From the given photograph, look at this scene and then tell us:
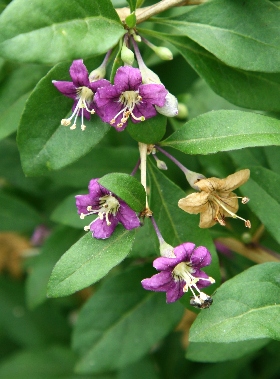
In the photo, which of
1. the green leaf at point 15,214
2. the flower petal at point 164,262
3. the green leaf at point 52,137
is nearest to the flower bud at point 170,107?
the green leaf at point 52,137

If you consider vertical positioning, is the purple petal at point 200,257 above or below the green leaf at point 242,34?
below

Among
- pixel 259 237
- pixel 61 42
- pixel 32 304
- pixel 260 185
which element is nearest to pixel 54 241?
pixel 32 304

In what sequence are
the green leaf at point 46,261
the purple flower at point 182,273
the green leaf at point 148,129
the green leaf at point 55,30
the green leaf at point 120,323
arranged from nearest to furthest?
1. the green leaf at point 55,30
2. the purple flower at point 182,273
3. the green leaf at point 148,129
4. the green leaf at point 120,323
5. the green leaf at point 46,261

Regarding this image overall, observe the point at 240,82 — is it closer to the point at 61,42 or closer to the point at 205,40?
the point at 205,40

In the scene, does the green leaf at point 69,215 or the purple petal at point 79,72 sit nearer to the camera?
the purple petal at point 79,72

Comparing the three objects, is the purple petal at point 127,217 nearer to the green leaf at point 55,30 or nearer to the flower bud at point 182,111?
the green leaf at point 55,30

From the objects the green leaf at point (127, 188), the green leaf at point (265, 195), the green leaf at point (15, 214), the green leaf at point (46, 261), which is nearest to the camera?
the green leaf at point (127, 188)

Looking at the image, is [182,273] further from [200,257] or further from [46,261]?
[46,261]
